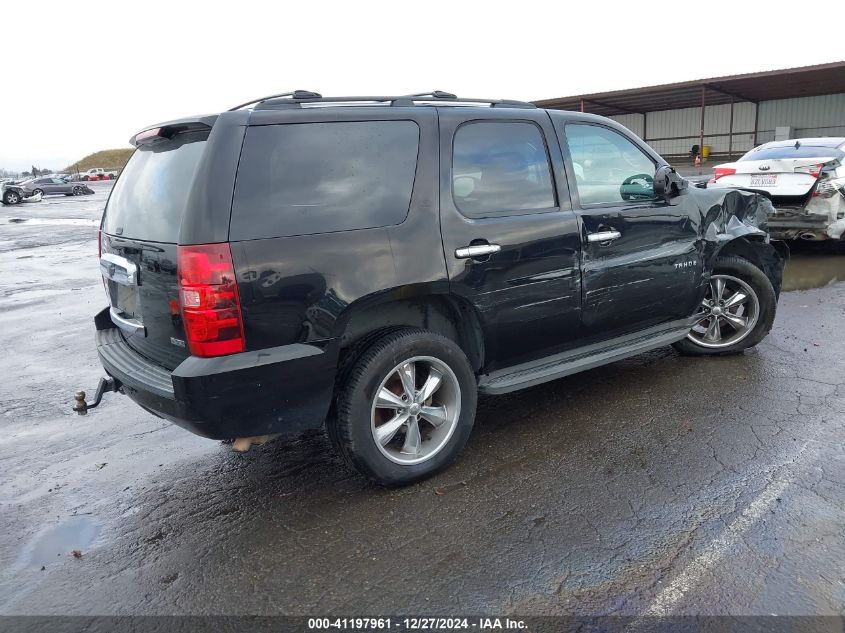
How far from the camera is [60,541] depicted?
3193mm

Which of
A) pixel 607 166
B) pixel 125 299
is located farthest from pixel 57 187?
pixel 607 166

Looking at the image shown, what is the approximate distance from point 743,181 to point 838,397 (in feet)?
18.5

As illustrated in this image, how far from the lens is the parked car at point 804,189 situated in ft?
28.2

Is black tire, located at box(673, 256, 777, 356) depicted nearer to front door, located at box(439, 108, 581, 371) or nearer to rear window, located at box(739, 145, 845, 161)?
front door, located at box(439, 108, 581, 371)

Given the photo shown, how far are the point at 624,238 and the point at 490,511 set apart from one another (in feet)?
6.70

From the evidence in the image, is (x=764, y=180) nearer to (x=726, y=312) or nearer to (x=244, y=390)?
(x=726, y=312)

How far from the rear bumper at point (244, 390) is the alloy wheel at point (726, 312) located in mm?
3453

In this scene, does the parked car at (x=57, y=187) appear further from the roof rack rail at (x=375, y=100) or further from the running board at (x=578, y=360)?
the running board at (x=578, y=360)

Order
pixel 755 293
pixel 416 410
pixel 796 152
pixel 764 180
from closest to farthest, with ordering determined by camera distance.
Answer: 1. pixel 416 410
2. pixel 755 293
3. pixel 764 180
4. pixel 796 152

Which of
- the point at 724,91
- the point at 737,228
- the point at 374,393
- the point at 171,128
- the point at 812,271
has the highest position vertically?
the point at 724,91

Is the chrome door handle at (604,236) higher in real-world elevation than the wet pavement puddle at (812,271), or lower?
higher

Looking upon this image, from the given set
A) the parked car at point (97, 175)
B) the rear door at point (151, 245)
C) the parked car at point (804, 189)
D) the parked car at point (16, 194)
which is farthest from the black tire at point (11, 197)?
the rear door at point (151, 245)

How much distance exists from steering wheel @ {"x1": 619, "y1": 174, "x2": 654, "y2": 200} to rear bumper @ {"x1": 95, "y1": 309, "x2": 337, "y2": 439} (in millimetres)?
2418

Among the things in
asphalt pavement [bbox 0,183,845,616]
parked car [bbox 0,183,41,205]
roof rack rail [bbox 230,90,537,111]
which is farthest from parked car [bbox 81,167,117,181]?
roof rack rail [bbox 230,90,537,111]
